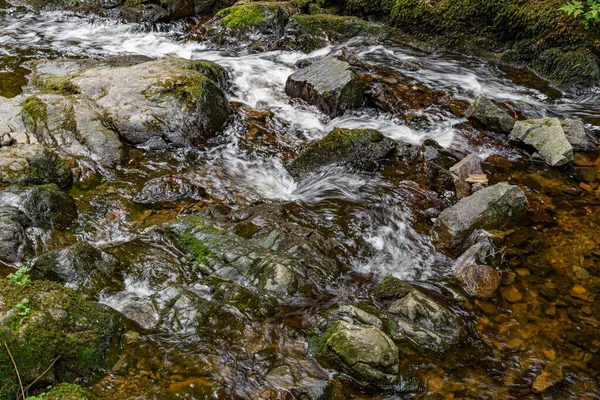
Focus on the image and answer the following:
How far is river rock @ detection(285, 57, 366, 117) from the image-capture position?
877 cm

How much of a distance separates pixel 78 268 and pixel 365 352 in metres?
3.05

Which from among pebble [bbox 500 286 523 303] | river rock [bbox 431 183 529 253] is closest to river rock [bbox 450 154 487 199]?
river rock [bbox 431 183 529 253]

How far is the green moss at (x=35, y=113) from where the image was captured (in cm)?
727

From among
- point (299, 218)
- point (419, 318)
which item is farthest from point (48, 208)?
point (419, 318)

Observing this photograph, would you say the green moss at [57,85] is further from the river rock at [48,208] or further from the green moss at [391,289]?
the green moss at [391,289]

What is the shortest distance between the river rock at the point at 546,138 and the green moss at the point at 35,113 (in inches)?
306

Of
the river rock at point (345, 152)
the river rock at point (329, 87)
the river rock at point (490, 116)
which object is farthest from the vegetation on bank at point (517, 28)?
the river rock at point (345, 152)

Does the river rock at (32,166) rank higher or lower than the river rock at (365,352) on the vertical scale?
higher

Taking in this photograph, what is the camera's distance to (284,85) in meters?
9.95

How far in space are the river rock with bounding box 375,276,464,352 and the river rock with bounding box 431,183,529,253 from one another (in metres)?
1.18

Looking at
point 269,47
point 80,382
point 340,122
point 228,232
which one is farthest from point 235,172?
point 269,47

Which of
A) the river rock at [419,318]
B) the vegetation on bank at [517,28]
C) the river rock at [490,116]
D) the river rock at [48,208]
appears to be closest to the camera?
the river rock at [419,318]

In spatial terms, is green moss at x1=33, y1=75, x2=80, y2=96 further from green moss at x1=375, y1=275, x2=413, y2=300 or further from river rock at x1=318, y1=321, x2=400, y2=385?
river rock at x1=318, y1=321, x2=400, y2=385

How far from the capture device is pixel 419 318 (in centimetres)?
468
